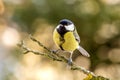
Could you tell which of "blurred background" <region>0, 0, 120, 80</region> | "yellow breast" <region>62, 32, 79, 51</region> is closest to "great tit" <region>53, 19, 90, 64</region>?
"yellow breast" <region>62, 32, 79, 51</region>

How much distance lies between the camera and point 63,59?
0.62m

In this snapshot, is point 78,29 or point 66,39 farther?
point 78,29

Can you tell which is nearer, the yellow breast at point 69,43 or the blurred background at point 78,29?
the yellow breast at point 69,43

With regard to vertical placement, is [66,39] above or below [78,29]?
below

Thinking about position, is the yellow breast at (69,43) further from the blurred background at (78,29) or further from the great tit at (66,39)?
the blurred background at (78,29)

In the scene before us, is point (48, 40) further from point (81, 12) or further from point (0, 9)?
point (0, 9)

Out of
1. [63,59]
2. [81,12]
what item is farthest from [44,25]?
[63,59]

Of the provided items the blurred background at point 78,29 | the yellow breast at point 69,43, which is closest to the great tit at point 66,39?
the yellow breast at point 69,43

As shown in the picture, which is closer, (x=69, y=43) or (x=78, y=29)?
(x=69, y=43)

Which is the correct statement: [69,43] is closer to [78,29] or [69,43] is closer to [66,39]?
[66,39]

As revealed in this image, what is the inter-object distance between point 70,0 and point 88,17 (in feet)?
0.75

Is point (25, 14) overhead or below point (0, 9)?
below

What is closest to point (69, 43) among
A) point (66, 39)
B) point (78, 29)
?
point (66, 39)

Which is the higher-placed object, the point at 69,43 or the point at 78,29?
the point at 78,29
